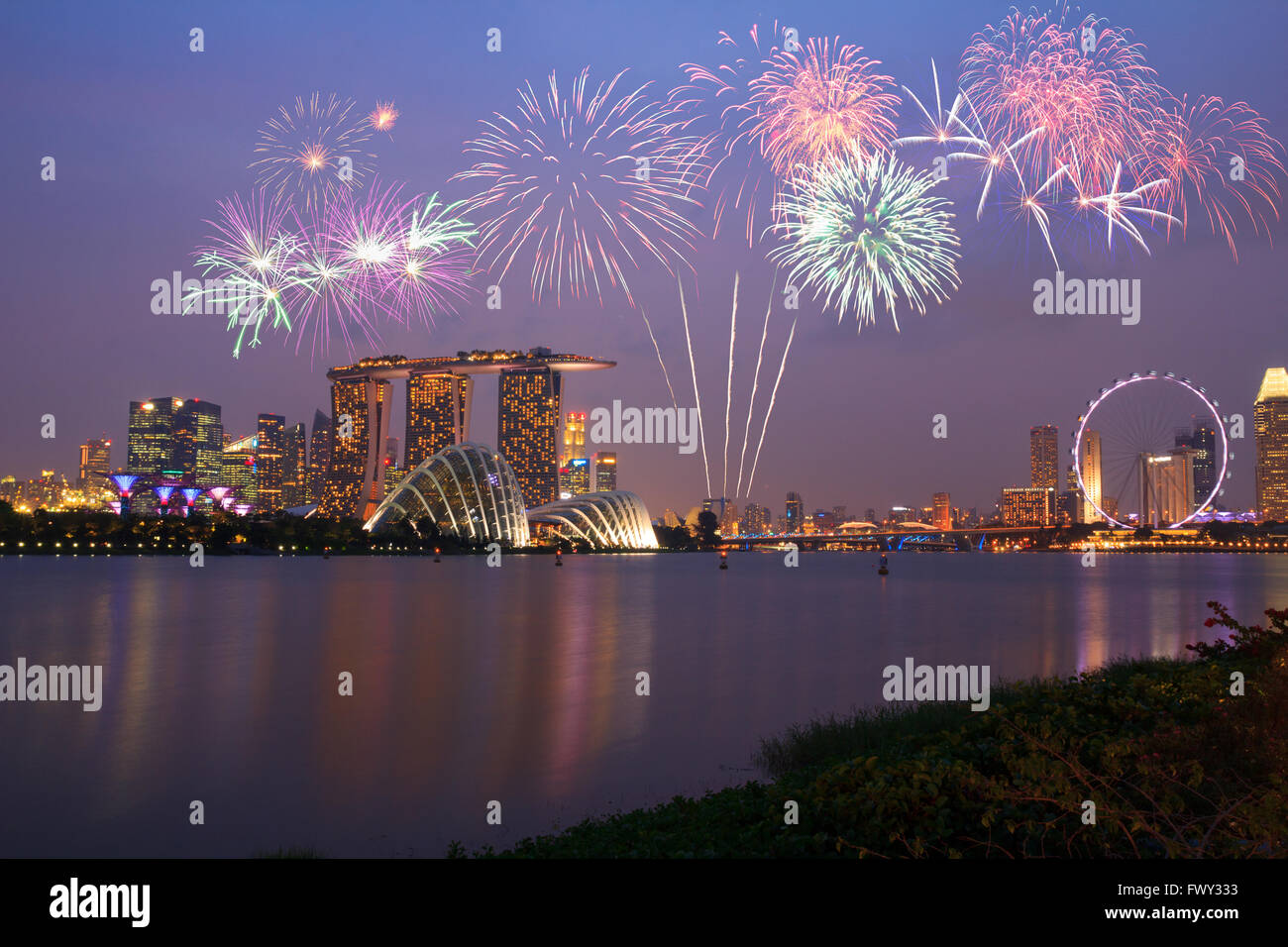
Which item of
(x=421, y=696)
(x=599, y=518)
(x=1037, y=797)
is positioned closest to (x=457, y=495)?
(x=599, y=518)

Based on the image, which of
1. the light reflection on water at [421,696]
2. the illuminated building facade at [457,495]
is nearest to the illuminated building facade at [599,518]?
the illuminated building facade at [457,495]

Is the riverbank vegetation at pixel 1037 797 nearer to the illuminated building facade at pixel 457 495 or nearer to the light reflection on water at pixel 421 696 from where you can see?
the light reflection on water at pixel 421 696

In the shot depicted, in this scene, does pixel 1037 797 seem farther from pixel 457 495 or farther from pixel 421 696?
pixel 457 495

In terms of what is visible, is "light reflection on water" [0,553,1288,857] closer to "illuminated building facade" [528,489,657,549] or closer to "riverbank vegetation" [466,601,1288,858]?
"riverbank vegetation" [466,601,1288,858]

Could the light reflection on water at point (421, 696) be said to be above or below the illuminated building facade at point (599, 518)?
below

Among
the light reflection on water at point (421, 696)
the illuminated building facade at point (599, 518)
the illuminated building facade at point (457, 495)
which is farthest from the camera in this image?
the illuminated building facade at point (599, 518)
